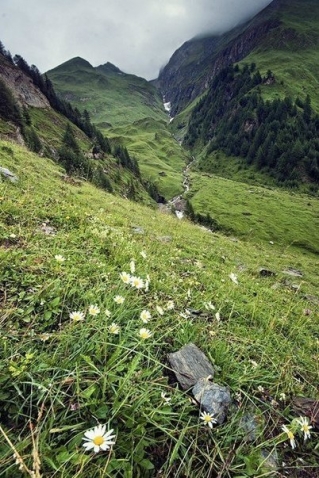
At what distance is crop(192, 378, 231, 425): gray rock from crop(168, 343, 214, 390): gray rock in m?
0.13

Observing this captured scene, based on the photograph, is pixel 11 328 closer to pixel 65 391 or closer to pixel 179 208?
pixel 65 391

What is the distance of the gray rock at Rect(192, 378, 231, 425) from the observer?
309 centimetres

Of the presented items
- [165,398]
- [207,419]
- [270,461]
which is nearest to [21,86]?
[165,398]

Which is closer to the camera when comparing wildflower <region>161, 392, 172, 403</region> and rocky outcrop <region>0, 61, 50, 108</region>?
wildflower <region>161, 392, 172, 403</region>

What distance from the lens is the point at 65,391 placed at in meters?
2.67

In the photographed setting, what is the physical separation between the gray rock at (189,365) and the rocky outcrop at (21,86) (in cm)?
15491

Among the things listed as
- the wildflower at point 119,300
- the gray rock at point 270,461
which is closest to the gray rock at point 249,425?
the gray rock at point 270,461

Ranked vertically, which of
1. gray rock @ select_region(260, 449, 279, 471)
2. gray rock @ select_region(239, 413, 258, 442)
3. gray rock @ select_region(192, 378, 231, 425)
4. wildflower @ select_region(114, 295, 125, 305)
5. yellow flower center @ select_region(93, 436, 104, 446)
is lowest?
gray rock @ select_region(260, 449, 279, 471)

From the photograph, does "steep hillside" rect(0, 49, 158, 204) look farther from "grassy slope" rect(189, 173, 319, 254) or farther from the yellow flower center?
the yellow flower center

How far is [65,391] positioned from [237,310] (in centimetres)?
447

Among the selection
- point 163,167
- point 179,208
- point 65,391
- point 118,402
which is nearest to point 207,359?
point 118,402

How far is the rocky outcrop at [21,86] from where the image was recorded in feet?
443

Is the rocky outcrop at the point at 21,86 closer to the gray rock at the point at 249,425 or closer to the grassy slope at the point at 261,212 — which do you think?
the grassy slope at the point at 261,212

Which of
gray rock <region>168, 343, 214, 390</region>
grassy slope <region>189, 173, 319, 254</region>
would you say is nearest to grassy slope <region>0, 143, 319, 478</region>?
gray rock <region>168, 343, 214, 390</region>
